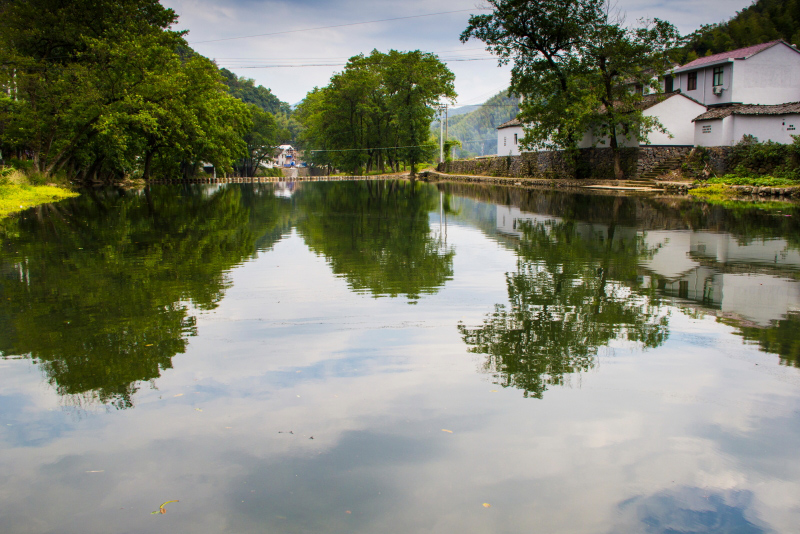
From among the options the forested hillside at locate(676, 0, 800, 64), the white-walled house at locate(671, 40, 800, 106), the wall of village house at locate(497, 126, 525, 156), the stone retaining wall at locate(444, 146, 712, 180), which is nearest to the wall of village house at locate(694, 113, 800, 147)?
the stone retaining wall at locate(444, 146, 712, 180)

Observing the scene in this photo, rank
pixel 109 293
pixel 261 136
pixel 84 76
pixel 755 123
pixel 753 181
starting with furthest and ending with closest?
pixel 261 136, pixel 755 123, pixel 84 76, pixel 753 181, pixel 109 293

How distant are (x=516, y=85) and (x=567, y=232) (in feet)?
96.8

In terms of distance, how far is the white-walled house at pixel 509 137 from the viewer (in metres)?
58.3

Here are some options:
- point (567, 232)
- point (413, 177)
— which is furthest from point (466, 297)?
point (413, 177)

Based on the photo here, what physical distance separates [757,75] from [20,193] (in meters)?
46.5

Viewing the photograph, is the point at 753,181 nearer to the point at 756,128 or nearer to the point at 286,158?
the point at 756,128

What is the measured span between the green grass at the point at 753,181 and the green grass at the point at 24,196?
32.7 metres

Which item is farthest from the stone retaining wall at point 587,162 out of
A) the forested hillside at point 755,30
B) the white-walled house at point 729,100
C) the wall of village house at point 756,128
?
the forested hillside at point 755,30

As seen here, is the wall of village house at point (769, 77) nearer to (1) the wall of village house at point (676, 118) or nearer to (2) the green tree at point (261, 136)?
(1) the wall of village house at point (676, 118)

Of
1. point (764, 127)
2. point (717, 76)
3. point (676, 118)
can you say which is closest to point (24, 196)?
point (676, 118)

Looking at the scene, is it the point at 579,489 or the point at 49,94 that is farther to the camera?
the point at 49,94

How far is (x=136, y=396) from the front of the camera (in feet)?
15.5

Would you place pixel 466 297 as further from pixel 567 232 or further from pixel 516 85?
pixel 516 85

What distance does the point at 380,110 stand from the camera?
3241 inches
